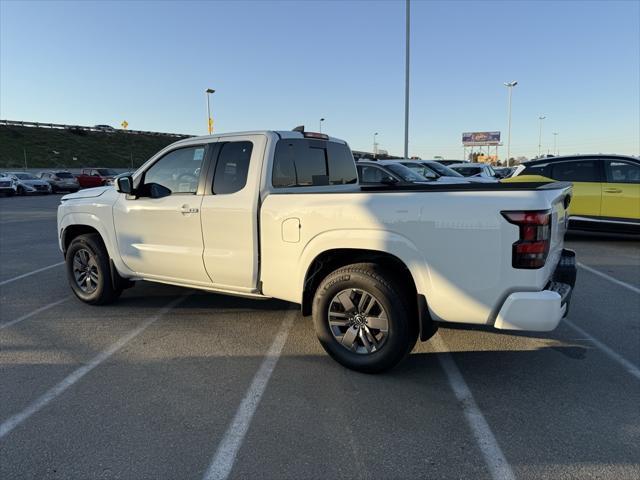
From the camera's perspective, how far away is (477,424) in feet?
10.0

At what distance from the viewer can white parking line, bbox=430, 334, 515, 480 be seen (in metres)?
2.61

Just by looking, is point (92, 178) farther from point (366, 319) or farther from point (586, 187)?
point (366, 319)

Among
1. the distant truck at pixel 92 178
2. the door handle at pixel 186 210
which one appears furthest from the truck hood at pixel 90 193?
the distant truck at pixel 92 178

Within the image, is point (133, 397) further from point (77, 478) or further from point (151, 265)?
point (151, 265)

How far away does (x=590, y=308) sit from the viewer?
17.7 feet

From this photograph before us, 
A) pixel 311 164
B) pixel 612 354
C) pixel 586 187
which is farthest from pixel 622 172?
pixel 311 164

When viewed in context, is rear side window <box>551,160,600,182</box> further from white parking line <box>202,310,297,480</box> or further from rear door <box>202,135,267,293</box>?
white parking line <box>202,310,297,480</box>

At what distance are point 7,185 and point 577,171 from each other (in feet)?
96.5

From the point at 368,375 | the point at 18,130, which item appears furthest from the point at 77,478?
the point at 18,130

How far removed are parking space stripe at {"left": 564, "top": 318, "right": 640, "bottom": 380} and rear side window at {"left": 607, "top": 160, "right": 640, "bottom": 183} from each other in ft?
19.4

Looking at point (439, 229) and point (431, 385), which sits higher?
point (439, 229)

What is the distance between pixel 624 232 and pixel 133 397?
9.51m

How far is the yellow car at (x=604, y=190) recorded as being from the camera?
30.1 ft

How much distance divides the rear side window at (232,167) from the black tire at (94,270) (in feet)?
6.21
